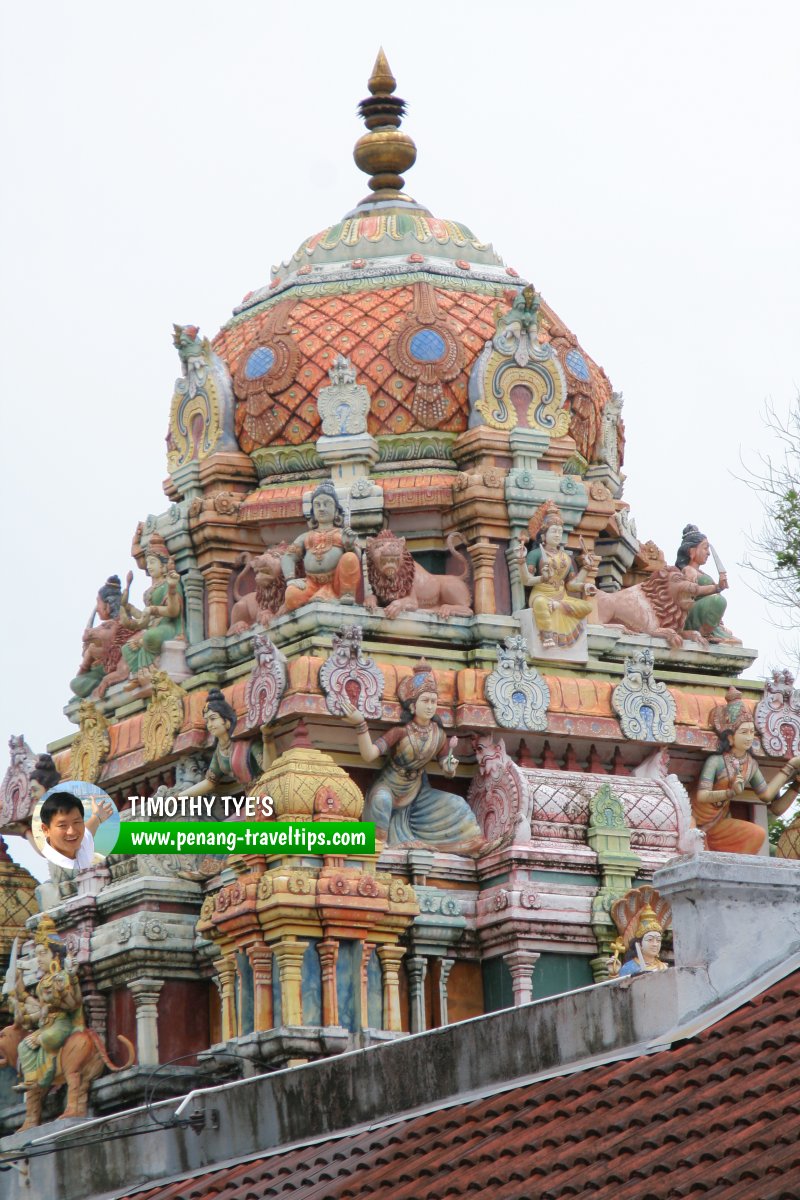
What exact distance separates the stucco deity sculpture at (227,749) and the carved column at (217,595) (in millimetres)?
1562

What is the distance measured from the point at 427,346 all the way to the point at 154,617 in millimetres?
3906

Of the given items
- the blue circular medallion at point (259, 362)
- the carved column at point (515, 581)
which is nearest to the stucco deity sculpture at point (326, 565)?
the carved column at point (515, 581)

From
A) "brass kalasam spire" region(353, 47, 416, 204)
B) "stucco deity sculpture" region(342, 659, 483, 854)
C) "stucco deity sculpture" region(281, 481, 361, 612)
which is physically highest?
"brass kalasam spire" region(353, 47, 416, 204)

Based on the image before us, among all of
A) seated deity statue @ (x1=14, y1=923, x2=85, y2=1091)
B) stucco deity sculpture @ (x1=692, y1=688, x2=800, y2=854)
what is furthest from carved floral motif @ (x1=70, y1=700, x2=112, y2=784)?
stucco deity sculpture @ (x1=692, y1=688, x2=800, y2=854)

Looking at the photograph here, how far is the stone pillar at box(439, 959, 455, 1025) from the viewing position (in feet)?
86.8

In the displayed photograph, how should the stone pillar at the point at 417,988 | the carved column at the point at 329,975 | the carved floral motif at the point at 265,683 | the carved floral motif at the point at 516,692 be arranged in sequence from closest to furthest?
the carved column at the point at 329,975, the stone pillar at the point at 417,988, the carved floral motif at the point at 265,683, the carved floral motif at the point at 516,692

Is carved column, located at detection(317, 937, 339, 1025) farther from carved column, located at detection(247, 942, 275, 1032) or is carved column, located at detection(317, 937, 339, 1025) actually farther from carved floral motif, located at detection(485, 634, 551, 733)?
carved floral motif, located at detection(485, 634, 551, 733)

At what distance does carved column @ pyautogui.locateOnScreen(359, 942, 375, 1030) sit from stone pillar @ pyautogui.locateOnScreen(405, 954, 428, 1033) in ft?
2.13

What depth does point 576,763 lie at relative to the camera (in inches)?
1113

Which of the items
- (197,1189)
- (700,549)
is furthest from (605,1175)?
(700,549)

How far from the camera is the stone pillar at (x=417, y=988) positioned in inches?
1027

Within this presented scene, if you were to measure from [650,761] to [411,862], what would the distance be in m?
3.06

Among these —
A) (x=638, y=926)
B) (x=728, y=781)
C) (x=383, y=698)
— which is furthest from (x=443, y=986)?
(x=728, y=781)

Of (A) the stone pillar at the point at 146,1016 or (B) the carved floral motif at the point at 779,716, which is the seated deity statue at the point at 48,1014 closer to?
(A) the stone pillar at the point at 146,1016
